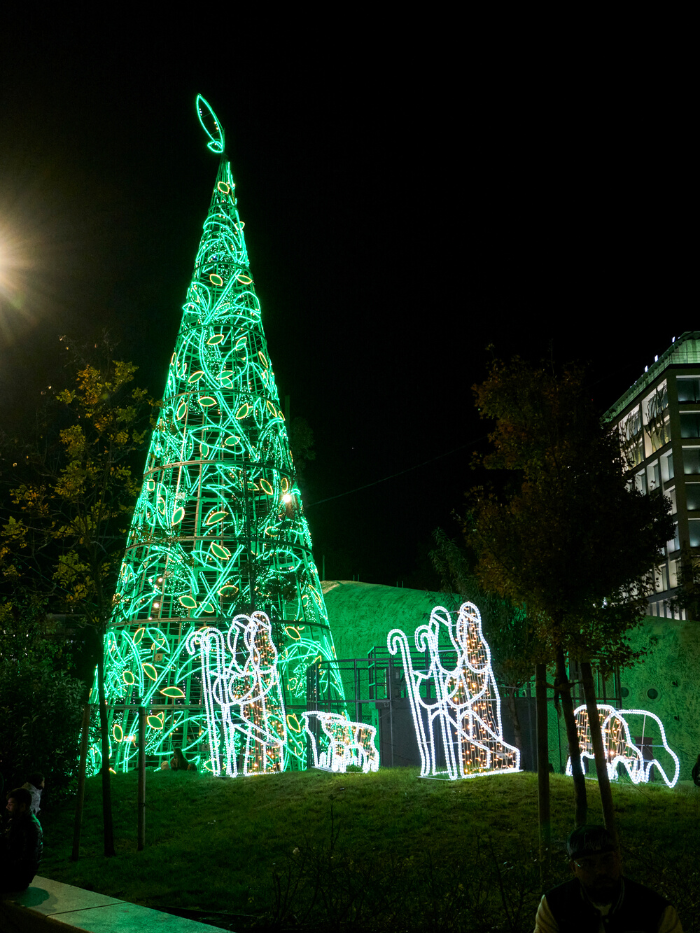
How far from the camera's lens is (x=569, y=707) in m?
9.88

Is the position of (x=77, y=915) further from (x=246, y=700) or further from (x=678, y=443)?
(x=678, y=443)

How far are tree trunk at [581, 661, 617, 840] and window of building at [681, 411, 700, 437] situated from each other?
58364 mm

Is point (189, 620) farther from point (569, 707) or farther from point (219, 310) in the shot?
point (569, 707)

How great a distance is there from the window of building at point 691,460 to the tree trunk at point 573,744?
57.3 m

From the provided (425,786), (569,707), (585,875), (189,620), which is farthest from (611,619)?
(189,620)

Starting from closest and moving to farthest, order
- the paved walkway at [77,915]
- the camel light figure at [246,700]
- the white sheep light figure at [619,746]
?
the paved walkway at [77,915]
the white sheep light figure at [619,746]
the camel light figure at [246,700]

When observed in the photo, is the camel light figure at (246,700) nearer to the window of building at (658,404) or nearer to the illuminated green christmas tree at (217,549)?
the illuminated green christmas tree at (217,549)

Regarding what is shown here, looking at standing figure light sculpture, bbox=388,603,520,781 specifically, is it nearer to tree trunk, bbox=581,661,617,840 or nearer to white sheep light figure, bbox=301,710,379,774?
white sheep light figure, bbox=301,710,379,774

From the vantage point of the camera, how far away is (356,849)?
934 centimetres

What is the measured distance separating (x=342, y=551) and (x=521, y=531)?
3250cm

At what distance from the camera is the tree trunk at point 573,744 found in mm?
9117

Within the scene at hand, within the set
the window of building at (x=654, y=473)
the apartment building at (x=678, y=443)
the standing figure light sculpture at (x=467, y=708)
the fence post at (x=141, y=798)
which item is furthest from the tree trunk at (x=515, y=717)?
the window of building at (x=654, y=473)

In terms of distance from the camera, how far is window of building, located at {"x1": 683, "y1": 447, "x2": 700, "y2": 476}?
6328 centimetres

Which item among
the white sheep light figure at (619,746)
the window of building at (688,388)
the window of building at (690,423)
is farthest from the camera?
the window of building at (688,388)
